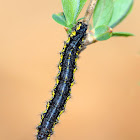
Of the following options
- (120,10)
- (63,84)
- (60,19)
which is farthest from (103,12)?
(63,84)

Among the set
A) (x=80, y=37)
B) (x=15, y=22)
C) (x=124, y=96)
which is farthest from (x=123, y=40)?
(x=80, y=37)

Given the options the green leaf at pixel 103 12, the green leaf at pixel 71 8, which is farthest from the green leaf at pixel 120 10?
the green leaf at pixel 71 8

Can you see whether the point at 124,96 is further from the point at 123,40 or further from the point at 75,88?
the point at 123,40

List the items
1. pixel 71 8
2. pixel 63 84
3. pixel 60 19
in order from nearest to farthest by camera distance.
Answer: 1. pixel 71 8
2. pixel 60 19
3. pixel 63 84

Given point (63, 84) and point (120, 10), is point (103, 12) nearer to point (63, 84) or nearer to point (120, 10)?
point (120, 10)

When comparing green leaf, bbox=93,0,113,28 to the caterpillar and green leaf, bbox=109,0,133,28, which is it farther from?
the caterpillar

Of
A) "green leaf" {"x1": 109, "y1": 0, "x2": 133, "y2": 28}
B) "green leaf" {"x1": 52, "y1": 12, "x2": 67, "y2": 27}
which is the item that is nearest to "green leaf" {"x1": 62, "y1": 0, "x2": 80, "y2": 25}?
"green leaf" {"x1": 52, "y1": 12, "x2": 67, "y2": 27}
